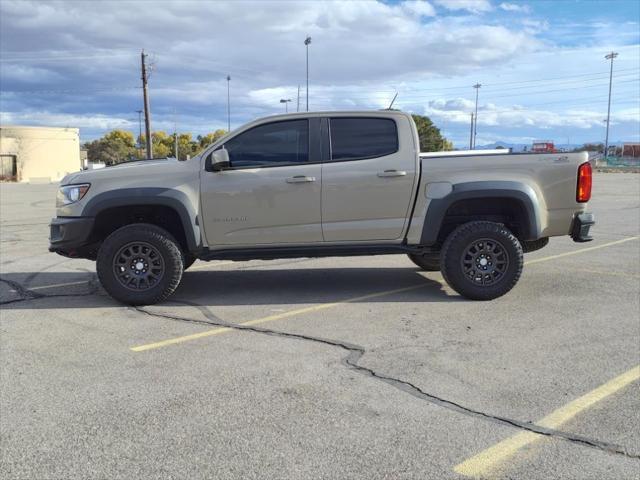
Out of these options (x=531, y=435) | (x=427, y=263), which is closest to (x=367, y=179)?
(x=427, y=263)

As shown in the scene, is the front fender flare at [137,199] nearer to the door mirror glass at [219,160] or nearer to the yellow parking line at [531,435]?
the door mirror glass at [219,160]

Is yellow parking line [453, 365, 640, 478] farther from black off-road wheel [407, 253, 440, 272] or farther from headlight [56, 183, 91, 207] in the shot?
headlight [56, 183, 91, 207]

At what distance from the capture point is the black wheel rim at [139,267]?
6.11m

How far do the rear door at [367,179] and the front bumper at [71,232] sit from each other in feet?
8.26

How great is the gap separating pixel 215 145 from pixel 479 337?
132 inches

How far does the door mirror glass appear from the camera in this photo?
5895 mm

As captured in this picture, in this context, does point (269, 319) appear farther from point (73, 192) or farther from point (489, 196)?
point (489, 196)

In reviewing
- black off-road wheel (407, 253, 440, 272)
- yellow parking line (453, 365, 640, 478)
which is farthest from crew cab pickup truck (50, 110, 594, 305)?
yellow parking line (453, 365, 640, 478)

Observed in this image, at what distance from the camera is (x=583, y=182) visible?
6223 millimetres

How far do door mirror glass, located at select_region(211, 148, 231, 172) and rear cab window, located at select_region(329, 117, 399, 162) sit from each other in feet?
3.78

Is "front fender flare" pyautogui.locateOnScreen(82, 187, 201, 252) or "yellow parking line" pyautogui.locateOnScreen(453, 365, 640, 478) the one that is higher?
"front fender flare" pyautogui.locateOnScreen(82, 187, 201, 252)

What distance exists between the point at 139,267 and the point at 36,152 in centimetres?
7412

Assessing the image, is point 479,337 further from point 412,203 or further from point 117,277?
point 117,277

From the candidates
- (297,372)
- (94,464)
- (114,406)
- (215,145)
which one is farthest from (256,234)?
(94,464)
